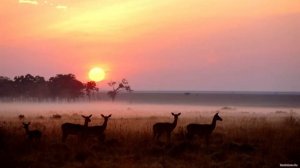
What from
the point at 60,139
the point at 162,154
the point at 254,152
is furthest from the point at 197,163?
the point at 60,139

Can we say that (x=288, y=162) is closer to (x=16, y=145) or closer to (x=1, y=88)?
(x=16, y=145)

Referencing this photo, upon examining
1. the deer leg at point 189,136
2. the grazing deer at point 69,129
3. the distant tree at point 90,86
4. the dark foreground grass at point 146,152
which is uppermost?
the distant tree at point 90,86

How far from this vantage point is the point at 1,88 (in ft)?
484

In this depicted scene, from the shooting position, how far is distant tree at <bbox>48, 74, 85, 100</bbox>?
468 feet

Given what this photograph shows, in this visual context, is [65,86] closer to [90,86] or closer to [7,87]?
[90,86]

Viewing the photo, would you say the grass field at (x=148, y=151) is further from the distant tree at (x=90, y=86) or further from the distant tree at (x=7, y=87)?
the distant tree at (x=7, y=87)

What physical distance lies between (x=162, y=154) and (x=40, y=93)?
441ft

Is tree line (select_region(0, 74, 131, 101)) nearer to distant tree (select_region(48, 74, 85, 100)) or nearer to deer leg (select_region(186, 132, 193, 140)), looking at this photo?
distant tree (select_region(48, 74, 85, 100))

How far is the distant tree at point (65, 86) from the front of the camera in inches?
5615

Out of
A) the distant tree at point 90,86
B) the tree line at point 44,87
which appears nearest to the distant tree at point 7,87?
the tree line at point 44,87

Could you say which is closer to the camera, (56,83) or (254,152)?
(254,152)

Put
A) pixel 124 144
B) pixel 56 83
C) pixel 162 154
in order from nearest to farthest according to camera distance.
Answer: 1. pixel 162 154
2. pixel 124 144
3. pixel 56 83

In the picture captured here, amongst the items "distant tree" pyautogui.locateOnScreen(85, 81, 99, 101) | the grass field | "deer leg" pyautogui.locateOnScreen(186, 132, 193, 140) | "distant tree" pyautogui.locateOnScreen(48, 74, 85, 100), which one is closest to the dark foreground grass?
the grass field

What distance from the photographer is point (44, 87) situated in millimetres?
147125
